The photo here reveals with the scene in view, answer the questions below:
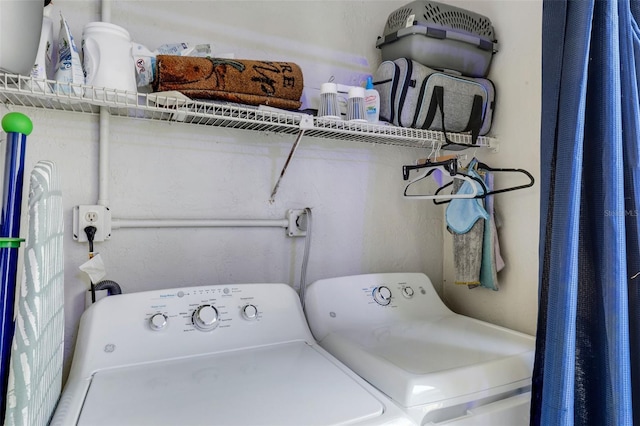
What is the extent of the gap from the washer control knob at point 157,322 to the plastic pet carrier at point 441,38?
1.24 metres

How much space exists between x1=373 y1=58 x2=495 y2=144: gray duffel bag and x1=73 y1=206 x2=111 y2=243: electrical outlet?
101cm

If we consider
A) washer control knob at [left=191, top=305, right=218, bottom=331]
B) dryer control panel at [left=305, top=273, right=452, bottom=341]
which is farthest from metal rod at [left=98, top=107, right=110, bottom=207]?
dryer control panel at [left=305, top=273, right=452, bottom=341]

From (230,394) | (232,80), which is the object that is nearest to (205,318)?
(230,394)

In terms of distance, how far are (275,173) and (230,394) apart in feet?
2.73

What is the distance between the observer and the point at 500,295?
1.52 metres

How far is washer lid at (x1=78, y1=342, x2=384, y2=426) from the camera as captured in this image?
768 millimetres

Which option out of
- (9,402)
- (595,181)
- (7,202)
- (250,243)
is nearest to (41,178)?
(7,202)

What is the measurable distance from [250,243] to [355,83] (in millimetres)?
799

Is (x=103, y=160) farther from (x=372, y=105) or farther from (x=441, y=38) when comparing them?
(x=441, y=38)

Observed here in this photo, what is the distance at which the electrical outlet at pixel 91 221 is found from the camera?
3.90 ft

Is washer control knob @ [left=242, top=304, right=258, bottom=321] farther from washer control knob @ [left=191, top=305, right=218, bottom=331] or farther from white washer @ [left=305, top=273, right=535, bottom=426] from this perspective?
white washer @ [left=305, top=273, right=535, bottom=426]

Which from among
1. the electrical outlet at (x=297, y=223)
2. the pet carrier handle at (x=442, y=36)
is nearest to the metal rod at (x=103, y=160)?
the electrical outlet at (x=297, y=223)

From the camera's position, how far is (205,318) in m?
1.09

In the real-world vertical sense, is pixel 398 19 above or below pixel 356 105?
above
